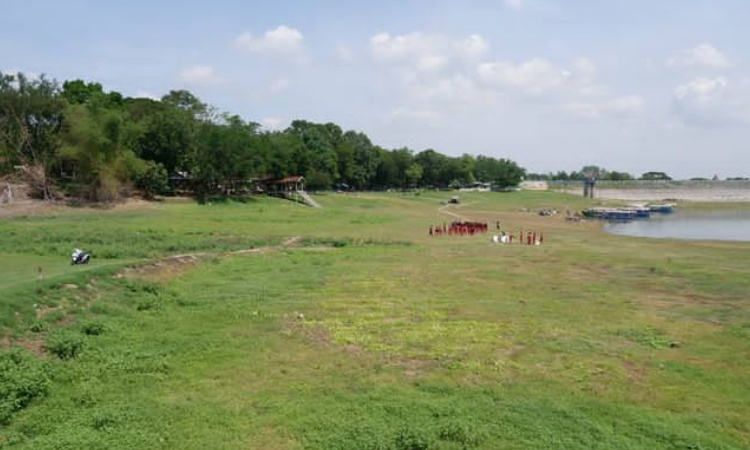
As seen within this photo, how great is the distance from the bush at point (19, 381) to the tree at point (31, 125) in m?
52.4

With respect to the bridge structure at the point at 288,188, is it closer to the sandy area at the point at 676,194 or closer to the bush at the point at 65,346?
the bush at the point at 65,346

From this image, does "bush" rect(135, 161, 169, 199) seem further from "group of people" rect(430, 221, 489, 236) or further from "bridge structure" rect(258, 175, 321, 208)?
"group of people" rect(430, 221, 489, 236)

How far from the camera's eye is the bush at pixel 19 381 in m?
10.5

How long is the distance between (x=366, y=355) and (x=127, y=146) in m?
56.3

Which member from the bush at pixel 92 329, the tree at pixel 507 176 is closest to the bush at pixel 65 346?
the bush at pixel 92 329

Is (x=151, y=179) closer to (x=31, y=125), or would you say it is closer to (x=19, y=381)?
(x=31, y=125)

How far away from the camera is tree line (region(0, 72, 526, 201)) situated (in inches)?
2227

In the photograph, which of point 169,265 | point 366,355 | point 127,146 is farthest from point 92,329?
point 127,146

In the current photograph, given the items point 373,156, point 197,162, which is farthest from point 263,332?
point 373,156

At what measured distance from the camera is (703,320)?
17641 millimetres

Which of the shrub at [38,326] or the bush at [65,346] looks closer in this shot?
the bush at [65,346]

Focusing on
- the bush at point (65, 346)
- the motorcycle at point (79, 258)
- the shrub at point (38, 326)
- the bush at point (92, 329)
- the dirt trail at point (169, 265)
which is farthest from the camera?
the motorcycle at point (79, 258)

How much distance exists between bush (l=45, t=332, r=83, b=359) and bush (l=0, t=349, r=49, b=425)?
748mm

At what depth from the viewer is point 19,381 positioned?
1113 centimetres
